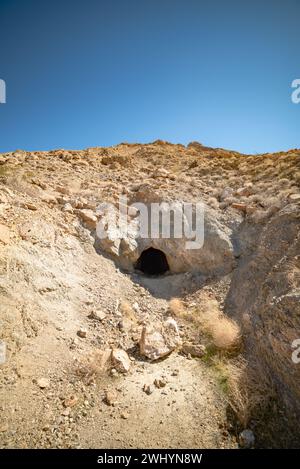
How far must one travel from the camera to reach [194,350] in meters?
6.21

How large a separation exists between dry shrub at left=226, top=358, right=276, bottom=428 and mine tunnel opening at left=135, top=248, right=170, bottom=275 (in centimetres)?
491

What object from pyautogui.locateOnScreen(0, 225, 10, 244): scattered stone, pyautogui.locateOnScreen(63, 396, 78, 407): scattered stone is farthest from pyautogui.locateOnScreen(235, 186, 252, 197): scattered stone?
pyautogui.locateOnScreen(63, 396, 78, 407): scattered stone

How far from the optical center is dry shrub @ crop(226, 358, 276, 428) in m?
4.93

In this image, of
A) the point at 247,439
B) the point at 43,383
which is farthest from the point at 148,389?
the point at 43,383

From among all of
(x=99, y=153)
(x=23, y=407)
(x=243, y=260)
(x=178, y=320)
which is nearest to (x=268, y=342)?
(x=178, y=320)

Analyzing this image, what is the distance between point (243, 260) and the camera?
8.38 metres

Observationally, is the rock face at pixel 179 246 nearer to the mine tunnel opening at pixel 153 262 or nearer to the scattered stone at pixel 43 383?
the mine tunnel opening at pixel 153 262

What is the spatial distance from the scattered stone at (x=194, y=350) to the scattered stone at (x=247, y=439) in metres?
1.72

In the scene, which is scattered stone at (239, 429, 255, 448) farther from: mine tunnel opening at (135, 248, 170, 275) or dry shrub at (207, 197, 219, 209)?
dry shrub at (207, 197, 219, 209)

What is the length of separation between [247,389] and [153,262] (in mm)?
6251

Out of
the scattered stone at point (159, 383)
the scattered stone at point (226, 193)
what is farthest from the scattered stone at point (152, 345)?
the scattered stone at point (226, 193)

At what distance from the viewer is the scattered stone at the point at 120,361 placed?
561cm

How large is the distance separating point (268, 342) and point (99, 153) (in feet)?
41.8

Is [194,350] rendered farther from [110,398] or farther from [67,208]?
[67,208]
